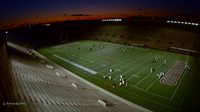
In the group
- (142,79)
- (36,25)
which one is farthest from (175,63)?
(36,25)

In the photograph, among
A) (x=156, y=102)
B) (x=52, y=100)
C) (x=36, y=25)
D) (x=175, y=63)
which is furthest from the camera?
(x=36, y=25)

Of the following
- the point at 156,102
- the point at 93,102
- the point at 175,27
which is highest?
the point at 175,27

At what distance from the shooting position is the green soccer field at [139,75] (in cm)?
1674

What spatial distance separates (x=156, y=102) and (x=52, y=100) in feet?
31.1

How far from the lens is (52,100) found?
11742 millimetres

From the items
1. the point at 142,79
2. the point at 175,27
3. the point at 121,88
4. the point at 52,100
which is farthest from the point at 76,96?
the point at 175,27

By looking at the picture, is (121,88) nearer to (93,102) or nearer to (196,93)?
(93,102)

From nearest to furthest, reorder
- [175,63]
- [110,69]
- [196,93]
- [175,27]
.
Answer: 1. [196,93]
2. [110,69]
3. [175,63]
4. [175,27]

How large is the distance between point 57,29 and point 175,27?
126ft

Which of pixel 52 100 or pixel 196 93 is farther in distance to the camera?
pixel 196 93

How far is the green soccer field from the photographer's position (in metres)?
16.7

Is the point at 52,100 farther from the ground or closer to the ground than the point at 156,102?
farther from the ground

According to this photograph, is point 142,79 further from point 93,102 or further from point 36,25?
point 36,25

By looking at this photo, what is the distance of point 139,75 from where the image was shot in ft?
73.5
